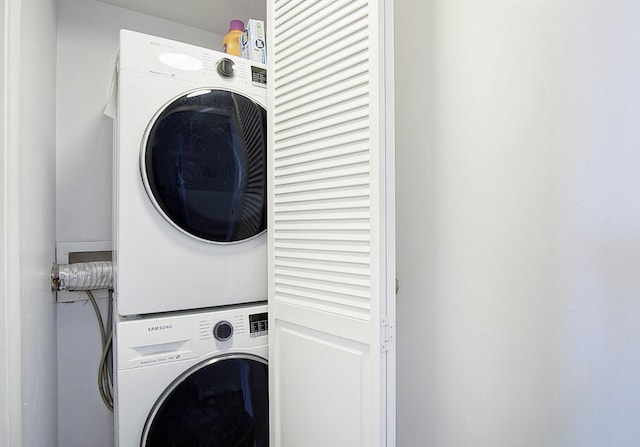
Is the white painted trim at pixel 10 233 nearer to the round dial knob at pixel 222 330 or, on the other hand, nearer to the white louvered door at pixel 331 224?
the round dial knob at pixel 222 330

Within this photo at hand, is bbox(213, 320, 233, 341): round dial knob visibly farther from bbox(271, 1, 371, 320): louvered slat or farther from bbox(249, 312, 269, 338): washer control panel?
bbox(271, 1, 371, 320): louvered slat

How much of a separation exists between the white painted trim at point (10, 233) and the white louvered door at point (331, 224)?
0.73m

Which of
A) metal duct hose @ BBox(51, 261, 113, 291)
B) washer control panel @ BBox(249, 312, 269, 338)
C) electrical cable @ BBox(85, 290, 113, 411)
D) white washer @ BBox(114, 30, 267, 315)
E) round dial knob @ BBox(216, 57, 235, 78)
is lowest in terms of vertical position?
electrical cable @ BBox(85, 290, 113, 411)

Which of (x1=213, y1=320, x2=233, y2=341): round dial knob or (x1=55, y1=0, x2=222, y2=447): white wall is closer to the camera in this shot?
(x1=213, y1=320, x2=233, y2=341): round dial knob

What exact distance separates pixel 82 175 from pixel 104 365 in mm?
934

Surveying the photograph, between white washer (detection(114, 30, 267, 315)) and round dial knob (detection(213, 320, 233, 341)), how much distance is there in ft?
0.28

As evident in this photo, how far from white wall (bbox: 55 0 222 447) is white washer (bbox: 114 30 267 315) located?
59cm

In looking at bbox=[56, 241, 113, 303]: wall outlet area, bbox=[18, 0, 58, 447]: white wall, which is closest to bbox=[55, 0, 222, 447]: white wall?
bbox=[56, 241, 113, 303]: wall outlet area

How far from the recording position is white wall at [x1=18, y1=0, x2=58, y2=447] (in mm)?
908

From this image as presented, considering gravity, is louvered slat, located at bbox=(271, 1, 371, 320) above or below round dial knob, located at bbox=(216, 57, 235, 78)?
below

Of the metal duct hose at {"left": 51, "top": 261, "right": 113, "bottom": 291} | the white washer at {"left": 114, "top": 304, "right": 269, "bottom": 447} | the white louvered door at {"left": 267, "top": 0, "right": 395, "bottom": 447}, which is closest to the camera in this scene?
the white louvered door at {"left": 267, "top": 0, "right": 395, "bottom": 447}

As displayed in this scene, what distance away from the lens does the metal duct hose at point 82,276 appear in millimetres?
1599

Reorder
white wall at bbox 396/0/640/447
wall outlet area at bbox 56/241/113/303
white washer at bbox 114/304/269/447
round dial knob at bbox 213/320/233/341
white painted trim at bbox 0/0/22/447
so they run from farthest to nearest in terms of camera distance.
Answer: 1. wall outlet area at bbox 56/241/113/303
2. round dial knob at bbox 213/320/233/341
3. white washer at bbox 114/304/269/447
4. white wall at bbox 396/0/640/447
5. white painted trim at bbox 0/0/22/447

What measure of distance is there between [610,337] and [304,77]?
1.12 metres
